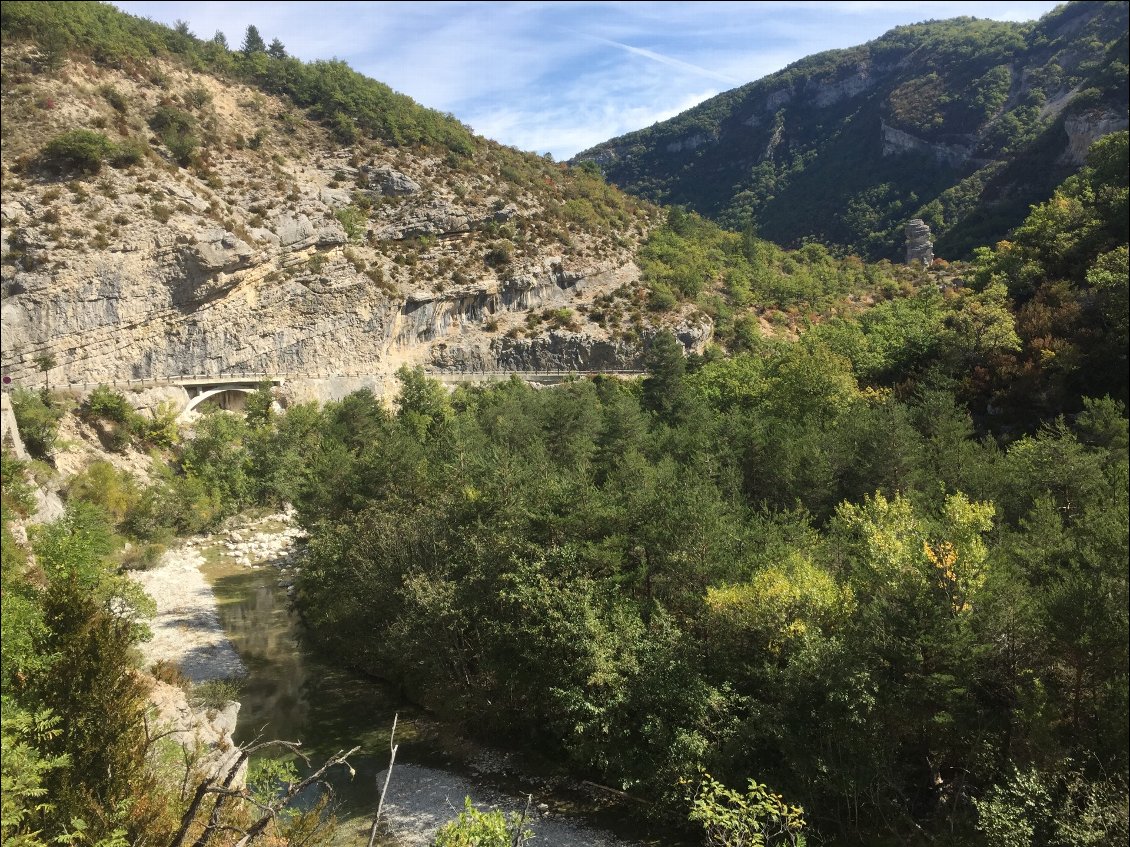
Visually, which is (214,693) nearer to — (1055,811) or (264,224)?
(1055,811)

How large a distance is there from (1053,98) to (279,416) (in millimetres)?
93147

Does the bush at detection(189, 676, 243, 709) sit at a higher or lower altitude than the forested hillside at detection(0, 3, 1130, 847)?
lower

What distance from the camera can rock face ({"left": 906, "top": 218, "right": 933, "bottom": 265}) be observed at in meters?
78.0

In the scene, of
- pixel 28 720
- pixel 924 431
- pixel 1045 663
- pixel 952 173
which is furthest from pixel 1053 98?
pixel 28 720

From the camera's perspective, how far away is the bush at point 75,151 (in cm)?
4519

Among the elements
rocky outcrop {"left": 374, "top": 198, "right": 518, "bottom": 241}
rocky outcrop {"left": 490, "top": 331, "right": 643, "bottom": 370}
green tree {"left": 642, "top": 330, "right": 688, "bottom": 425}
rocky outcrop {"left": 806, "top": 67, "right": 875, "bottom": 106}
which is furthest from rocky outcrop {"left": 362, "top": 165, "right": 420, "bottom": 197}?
rocky outcrop {"left": 806, "top": 67, "right": 875, "bottom": 106}

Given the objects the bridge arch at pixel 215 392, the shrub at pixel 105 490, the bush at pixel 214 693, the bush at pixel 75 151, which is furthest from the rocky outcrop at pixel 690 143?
the bush at pixel 214 693

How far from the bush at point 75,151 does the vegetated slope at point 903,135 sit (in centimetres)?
7375

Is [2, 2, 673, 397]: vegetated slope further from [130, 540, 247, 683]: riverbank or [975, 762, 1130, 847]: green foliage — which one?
[975, 762, 1130, 847]: green foliage

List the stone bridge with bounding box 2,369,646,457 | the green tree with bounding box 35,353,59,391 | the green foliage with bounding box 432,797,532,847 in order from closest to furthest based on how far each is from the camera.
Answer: the green foliage with bounding box 432,797,532,847
the green tree with bounding box 35,353,59,391
the stone bridge with bounding box 2,369,646,457

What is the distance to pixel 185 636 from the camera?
2678 cm

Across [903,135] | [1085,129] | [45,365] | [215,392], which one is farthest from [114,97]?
[903,135]

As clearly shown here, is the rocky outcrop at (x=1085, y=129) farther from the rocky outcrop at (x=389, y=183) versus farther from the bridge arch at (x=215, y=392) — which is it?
the bridge arch at (x=215, y=392)

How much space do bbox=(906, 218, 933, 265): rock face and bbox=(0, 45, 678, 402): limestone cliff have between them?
31.0m
